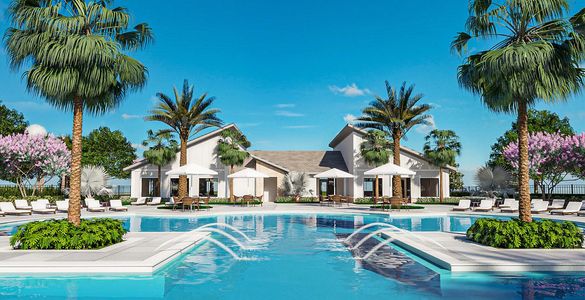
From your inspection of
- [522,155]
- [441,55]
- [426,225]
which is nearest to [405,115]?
[441,55]

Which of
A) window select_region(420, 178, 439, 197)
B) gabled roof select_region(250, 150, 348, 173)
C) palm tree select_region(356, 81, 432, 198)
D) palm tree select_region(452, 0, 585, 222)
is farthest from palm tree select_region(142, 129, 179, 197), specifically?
palm tree select_region(452, 0, 585, 222)

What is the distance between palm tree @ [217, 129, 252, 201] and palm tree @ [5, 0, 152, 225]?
884 inches

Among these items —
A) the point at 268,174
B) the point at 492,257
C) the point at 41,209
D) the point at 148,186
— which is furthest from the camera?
the point at 148,186

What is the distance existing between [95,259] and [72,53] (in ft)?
17.8

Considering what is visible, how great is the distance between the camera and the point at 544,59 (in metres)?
11.0

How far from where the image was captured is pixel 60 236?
36.9 ft

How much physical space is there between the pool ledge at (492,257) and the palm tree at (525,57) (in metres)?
1.65

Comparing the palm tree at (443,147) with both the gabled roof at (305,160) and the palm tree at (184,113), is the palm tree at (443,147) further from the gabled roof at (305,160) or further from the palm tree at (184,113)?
the palm tree at (184,113)

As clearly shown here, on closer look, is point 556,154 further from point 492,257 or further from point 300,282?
point 300,282

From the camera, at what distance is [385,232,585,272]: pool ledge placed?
9273 mm

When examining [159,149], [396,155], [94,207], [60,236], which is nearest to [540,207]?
[396,155]

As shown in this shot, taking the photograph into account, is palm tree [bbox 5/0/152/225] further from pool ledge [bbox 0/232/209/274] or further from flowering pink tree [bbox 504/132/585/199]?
flowering pink tree [bbox 504/132/585/199]

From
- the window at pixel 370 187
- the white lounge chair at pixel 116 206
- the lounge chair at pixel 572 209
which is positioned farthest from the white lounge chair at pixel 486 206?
the white lounge chair at pixel 116 206

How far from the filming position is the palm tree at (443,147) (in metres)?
35.5
